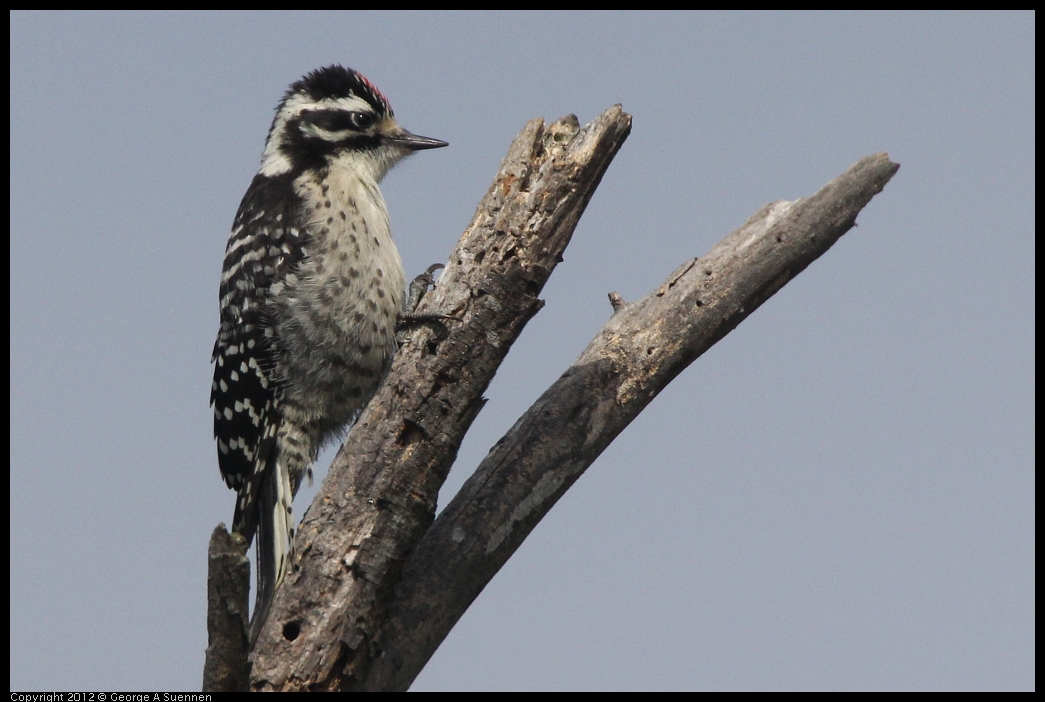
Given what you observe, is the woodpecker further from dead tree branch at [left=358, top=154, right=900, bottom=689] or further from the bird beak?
dead tree branch at [left=358, top=154, right=900, bottom=689]

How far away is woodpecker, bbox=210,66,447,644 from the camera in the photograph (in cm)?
510

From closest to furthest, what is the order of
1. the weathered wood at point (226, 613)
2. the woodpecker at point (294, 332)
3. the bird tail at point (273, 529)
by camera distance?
1. the weathered wood at point (226, 613)
2. the bird tail at point (273, 529)
3. the woodpecker at point (294, 332)

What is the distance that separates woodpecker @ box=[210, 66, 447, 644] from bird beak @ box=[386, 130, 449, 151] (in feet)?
1.50

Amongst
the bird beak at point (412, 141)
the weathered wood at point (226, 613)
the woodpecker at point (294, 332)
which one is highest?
the bird beak at point (412, 141)

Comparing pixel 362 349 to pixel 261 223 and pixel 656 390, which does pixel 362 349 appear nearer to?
pixel 261 223

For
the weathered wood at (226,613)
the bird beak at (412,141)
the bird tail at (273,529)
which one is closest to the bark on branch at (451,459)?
the weathered wood at (226,613)

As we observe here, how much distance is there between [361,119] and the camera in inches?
237

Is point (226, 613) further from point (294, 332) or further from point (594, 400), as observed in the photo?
Answer: point (294, 332)

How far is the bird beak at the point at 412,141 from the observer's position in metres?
6.05

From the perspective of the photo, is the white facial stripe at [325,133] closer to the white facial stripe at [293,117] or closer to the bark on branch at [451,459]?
the white facial stripe at [293,117]

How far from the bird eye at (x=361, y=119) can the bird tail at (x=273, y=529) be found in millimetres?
2075

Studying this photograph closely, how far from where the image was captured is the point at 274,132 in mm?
6258

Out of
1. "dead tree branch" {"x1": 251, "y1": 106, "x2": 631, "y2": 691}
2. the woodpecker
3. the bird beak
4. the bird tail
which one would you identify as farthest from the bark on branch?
the bird beak
